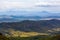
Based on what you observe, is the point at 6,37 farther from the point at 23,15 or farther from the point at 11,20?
the point at 23,15

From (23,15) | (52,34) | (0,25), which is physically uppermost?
(23,15)

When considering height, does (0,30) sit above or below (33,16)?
below

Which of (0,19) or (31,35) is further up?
(0,19)

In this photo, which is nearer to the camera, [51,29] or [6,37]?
[6,37]

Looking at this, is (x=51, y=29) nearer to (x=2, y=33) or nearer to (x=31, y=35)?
(x=31, y=35)

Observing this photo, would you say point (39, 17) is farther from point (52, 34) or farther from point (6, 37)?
point (6, 37)

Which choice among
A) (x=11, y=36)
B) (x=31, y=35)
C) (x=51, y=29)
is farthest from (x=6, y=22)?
(x=51, y=29)

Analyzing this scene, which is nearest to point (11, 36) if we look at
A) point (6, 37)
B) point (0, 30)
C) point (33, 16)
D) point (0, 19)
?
point (6, 37)

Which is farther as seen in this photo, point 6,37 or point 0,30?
point 0,30

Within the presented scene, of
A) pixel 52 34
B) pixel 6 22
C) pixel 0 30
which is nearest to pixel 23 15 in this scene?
pixel 6 22
